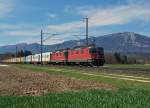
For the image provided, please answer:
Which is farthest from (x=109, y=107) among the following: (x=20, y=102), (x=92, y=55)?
(x=92, y=55)

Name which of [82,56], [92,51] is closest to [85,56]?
[82,56]

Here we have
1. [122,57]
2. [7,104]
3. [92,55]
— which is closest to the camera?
[7,104]

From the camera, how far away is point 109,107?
38.7ft

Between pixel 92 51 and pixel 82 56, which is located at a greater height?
pixel 92 51

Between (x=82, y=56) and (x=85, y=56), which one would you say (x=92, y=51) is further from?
(x=82, y=56)

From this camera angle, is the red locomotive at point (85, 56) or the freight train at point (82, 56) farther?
the freight train at point (82, 56)

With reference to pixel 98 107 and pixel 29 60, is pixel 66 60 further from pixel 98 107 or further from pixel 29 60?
pixel 98 107

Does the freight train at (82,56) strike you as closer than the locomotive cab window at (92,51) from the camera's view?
No

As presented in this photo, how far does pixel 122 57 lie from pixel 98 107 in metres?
118

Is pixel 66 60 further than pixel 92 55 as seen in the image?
Yes

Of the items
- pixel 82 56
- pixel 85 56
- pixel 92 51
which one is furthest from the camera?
pixel 82 56

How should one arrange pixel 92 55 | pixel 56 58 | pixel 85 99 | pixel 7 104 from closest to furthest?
pixel 7 104 → pixel 85 99 → pixel 92 55 → pixel 56 58

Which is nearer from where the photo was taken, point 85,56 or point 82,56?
point 85,56

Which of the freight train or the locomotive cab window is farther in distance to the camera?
the freight train
